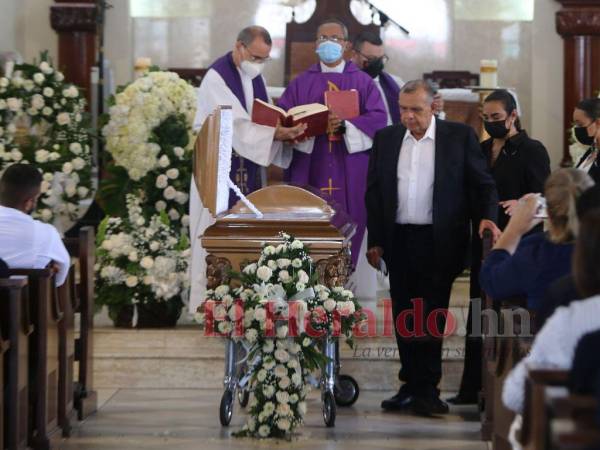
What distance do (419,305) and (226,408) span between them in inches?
47.5

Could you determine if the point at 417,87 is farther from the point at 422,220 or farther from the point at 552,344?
the point at 552,344

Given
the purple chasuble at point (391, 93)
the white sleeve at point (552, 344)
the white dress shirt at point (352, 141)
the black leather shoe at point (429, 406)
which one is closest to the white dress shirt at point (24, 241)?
the black leather shoe at point (429, 406)

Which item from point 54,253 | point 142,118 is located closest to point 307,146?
point 142,118

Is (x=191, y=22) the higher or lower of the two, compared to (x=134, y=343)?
higher

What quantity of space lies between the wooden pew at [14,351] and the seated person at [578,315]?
2486mm

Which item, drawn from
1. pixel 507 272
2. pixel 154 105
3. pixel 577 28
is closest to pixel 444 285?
pixel 507 272

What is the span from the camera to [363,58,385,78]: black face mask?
9094mm

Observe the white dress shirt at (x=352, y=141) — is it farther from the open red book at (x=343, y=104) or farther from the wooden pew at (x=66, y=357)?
the wooden pew at (x=66, y=357)

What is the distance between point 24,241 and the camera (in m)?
6.20

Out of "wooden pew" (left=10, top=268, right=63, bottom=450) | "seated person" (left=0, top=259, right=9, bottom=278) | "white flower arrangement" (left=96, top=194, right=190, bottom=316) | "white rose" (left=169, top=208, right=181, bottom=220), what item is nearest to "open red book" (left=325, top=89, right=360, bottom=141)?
"white flower arrangement" (left=96, top=194, right=190, bottom=316)

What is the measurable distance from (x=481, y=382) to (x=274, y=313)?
1.61m

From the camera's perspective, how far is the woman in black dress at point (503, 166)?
7.04 m

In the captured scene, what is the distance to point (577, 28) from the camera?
13039 mm

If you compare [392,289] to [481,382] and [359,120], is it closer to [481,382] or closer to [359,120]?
[481,382]
